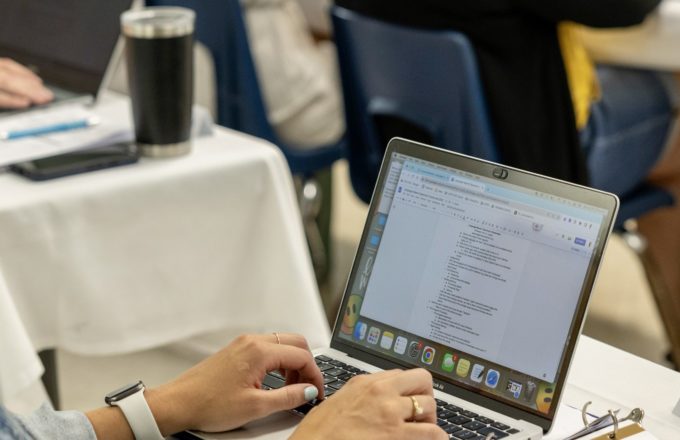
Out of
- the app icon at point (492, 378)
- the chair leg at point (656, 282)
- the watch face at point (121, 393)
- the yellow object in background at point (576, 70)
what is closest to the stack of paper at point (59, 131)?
the watch face at point (121, 393)

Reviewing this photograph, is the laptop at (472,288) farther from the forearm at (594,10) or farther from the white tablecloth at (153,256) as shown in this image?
the forearm at (594,10)

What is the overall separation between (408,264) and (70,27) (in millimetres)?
1004

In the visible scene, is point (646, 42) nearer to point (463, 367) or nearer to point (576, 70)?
A: point (576, 70)

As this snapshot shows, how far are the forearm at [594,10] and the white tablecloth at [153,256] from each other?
67cm

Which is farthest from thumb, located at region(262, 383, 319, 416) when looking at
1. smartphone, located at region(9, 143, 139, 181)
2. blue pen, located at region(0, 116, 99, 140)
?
blue pen, located at region(0, 116, 99, 140)

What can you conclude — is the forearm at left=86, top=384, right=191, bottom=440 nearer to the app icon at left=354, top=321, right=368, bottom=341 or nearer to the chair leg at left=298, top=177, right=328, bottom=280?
the app icon at left=354, top=321, right=368, bottom=341

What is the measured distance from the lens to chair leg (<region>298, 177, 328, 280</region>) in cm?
261

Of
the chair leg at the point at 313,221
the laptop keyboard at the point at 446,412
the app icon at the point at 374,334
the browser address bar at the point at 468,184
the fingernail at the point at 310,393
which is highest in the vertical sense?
the browser address bar at the point at 468,184

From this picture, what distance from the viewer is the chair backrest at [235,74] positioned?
235 cm

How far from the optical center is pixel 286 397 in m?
0.94

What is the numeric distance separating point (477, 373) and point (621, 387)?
209mm

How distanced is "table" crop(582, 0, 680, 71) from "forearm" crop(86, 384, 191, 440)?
143 cm

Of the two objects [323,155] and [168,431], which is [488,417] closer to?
[168,431]

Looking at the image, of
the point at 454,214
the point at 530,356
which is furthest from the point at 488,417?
the point at 454,214
